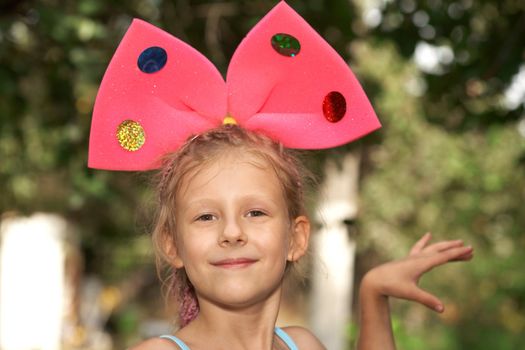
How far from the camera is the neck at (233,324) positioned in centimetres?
201

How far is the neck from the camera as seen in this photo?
79.2 inches

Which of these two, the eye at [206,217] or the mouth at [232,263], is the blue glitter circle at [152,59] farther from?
the mouth at [232,263]

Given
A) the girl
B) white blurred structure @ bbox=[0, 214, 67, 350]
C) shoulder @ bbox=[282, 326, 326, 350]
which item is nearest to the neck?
the girl

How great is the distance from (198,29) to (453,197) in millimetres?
8313

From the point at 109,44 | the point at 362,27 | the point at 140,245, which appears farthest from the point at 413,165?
the point at 109,44

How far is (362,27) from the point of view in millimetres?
4766

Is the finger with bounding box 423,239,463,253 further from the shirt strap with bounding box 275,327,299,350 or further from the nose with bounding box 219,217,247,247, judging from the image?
the nose with bounding box 219,217,247,247

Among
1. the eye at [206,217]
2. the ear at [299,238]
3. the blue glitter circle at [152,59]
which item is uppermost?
the blue glitter circle at [152,59]

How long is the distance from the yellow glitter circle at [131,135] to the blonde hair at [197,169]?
71mm

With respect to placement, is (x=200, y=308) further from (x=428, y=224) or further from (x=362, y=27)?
(x=428, y=224)

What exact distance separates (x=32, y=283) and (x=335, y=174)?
5.64 metres

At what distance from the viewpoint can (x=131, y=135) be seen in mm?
2102

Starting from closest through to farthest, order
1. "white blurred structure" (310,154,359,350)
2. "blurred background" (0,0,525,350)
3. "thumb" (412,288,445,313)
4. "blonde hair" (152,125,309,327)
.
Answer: "blonde hair" (152,125,309,327) < "thumb" (412,288,445,313) < "blurred background" (0,0,525,350) < "white blurred structure" (310,154,359,350)

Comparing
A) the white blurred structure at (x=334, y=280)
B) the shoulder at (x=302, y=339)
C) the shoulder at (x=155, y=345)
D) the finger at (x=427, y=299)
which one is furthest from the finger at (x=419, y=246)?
the white blurred structure at (x=334, y=280)
